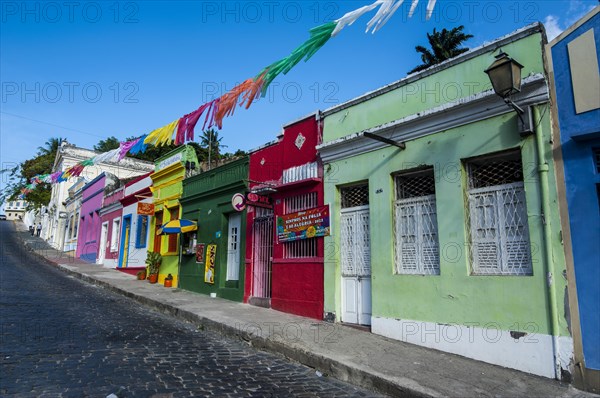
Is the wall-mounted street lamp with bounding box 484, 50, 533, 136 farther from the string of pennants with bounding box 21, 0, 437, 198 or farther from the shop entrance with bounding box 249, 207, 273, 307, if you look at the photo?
the shop entrance with bounding box 249, 207, 273, 307

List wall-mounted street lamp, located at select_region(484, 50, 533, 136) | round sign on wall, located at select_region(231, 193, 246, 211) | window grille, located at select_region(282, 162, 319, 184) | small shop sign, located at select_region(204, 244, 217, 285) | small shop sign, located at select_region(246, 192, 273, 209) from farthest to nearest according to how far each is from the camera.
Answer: small shop sign, located at select_region(204, 244, 217, 285)
round sign on wall, located at select_region(231, 193, 246, 211)
small shop sign, located at select_region(246, 192, 273, 209)
window grille, located at select_region(282, 162, 319, 184)
wall-mounted street lamp, located at select_region(484, 50, 533, 136)

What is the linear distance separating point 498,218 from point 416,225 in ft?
4.57

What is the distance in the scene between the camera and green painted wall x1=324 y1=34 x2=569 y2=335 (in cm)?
532

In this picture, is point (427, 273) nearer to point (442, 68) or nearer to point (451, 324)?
point (451, 324)

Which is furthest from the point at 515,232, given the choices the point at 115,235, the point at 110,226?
the point at 110,226

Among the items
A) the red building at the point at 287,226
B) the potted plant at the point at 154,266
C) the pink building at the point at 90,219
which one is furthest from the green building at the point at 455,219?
the pink building at the point at 90,219

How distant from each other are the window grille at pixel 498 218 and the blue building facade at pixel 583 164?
619 mm

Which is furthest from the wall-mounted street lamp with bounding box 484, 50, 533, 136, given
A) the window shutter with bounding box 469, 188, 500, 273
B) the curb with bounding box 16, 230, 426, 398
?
the curb with bounding box 16, 230, 426, 398

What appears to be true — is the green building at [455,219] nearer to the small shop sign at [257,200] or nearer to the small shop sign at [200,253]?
the small shop sign at [257,200]

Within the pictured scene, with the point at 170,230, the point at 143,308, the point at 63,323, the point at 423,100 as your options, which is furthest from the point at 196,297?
the point at 423,100

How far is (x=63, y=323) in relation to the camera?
24.4 feet

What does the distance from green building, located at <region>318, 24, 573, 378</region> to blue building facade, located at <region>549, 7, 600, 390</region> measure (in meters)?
0.17

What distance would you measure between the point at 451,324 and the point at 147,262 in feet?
41.1

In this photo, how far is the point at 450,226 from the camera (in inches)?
248
